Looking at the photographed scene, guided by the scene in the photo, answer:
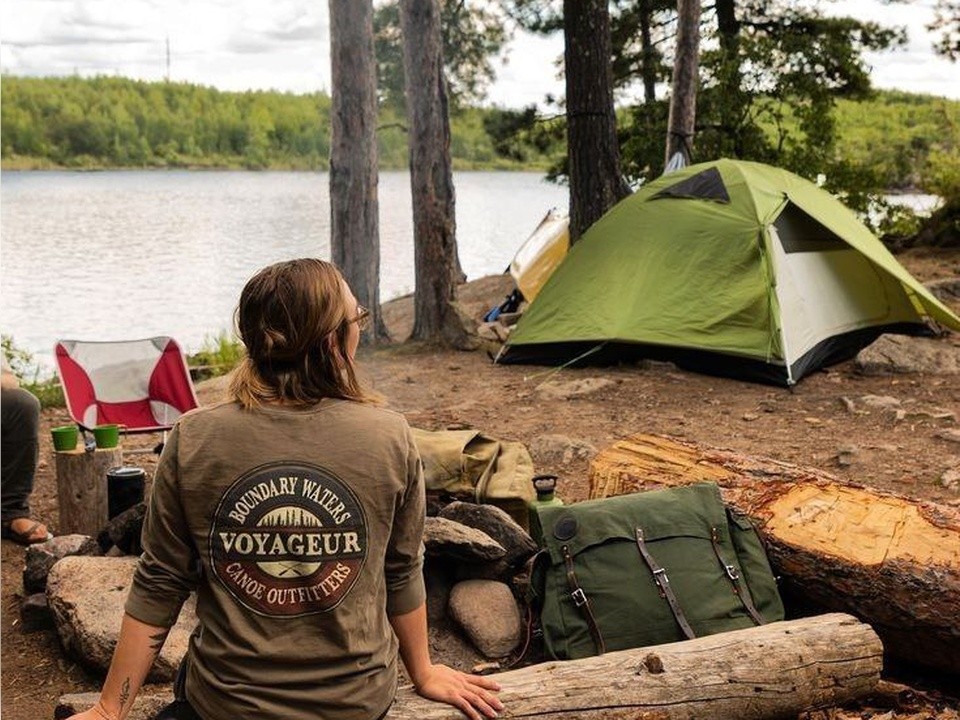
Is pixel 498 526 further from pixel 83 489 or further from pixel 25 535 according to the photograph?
pixel 25 535

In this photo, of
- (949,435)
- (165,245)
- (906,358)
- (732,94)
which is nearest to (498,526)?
(949,435)

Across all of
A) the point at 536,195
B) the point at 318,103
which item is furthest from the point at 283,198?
the point at 536,195

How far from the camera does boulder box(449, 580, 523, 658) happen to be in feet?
11.3

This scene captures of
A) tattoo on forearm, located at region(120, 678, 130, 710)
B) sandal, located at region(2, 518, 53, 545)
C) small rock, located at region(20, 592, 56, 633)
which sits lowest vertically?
small rock, located at region(20, 592, 56, 633)

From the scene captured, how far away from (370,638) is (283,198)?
116ft

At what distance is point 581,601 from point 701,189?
4.94 metres

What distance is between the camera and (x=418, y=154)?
31.3 feet

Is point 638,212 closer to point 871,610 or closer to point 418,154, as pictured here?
point 418,154

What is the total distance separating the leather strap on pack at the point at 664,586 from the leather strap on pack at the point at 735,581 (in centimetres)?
18

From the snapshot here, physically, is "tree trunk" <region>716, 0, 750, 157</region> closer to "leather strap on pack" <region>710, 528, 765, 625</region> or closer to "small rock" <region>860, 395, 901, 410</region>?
"small rock" <region>860, 395, 901, 410</region>

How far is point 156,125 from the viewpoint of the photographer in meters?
37.1

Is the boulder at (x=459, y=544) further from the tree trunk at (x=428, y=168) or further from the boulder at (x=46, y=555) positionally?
the tree trunk at (x=428, y=168)

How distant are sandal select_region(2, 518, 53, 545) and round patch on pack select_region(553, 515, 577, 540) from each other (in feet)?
7.92

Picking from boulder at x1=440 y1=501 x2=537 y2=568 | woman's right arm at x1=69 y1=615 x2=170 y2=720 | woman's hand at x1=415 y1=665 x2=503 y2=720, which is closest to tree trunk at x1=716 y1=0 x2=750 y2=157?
boulder at x1=440 y1=501 x2=537 y2=568
